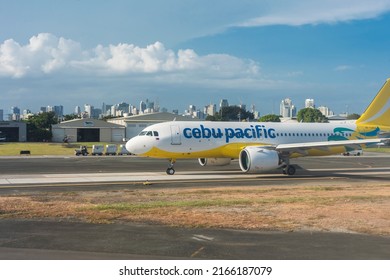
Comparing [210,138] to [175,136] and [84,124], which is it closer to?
[175,136]

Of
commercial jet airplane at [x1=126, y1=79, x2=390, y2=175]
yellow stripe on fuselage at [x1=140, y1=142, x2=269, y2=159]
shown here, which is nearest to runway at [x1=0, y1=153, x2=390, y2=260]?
yellow stripe on fuselage at [x1=140, y1=142, x2=269, y2=159]

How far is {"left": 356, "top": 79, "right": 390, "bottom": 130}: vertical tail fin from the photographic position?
134 ft

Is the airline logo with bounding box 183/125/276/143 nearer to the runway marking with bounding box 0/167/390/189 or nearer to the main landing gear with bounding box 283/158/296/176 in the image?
the runway marking with bounding box 0/167/390/189

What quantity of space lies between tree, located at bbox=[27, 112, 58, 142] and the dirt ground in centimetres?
10800

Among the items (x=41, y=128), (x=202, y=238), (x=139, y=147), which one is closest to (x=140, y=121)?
(x=41, y=128)

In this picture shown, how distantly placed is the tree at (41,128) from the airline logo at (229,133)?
99.0 meters

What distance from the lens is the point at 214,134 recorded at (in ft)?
112

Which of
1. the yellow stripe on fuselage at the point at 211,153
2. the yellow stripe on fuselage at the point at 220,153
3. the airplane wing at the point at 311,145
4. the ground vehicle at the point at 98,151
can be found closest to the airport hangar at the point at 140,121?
the ground vehicle at the point at 98,151

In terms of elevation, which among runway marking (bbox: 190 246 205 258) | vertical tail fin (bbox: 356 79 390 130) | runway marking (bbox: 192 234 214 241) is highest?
vertical tail fin (bbox: 356 79 390 130)

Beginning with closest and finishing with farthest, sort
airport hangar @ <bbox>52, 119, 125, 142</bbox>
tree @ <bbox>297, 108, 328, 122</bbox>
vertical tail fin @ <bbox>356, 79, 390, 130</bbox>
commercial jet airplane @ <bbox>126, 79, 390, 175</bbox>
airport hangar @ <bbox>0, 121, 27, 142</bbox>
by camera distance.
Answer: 1. commercial jet airplane @ <bbox>126, 79, 390, 175</bbox>
2. vertical tail fin @ <bbox>356, 79, 390, 130</bbox>
3. airport hangar @ <bbox>52, 119, 125, 142</bbox>
4. airport hangar @ <bbox>0, 121, 27, 142</bbox>
5. tree @ <bbox>297, 108, 328, 122</bbox>

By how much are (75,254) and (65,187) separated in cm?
1487

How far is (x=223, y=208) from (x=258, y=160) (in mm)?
14541

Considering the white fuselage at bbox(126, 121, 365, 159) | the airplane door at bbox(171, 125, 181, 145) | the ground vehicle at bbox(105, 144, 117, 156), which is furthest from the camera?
the ground vehicle at bbox(105, 144, 117, 156)
